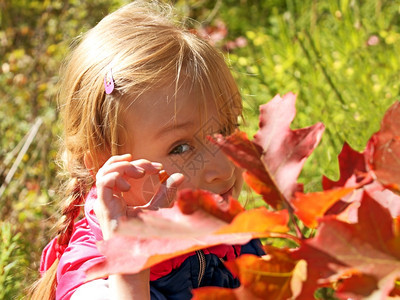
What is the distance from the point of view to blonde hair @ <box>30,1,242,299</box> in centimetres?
126

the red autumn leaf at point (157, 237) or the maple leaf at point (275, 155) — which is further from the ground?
the maple leaf at point (275, 155)

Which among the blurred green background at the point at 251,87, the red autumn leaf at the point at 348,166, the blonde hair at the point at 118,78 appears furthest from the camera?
the blurred green background at the point at 251,87

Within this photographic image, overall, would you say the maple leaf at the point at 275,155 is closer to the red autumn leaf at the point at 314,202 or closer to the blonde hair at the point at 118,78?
the red autumn leaf at the point at 314,202

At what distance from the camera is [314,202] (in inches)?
15.9

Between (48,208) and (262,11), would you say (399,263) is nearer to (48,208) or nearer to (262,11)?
(48,208)

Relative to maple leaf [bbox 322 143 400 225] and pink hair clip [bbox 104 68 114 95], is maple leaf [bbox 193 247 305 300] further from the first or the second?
pink hair clip [bbox 104 68 114 95]

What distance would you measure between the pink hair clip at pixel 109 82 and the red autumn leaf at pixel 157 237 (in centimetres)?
88

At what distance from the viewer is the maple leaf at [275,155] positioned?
45 centimetres

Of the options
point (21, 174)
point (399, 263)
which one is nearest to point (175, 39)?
point (399, 263)

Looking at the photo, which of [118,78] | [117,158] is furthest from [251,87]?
[117,158]

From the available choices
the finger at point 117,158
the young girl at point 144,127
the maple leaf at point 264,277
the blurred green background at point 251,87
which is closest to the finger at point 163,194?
the finger at point 117,158

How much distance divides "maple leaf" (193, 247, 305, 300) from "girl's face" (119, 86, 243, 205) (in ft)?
2.47

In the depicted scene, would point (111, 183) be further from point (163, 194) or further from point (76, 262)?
point (76, 262)

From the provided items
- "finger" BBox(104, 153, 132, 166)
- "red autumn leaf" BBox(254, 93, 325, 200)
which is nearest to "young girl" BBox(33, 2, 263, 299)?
"finger" BBox(104, 153, 132, 166)
